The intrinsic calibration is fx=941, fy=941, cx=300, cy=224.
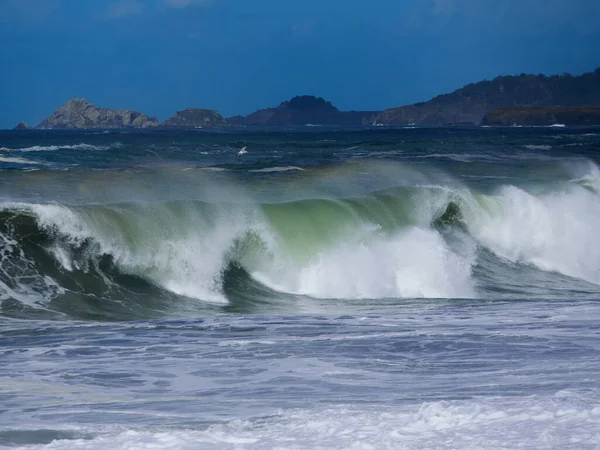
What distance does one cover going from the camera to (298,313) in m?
11.6

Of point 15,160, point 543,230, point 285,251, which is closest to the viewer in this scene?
point 285,251

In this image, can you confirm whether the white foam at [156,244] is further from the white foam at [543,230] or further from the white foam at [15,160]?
the white foam at [15,160]

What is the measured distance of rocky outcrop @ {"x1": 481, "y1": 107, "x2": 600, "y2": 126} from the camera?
486 ft

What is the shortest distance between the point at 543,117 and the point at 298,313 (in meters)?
147

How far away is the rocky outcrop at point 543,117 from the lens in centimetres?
14825

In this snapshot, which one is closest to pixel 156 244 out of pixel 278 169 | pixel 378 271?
pixel 378 271

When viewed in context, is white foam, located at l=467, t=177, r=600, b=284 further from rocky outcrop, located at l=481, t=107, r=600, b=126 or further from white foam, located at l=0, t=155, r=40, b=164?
rocky outcrop, located at l=481, t=107, r=600, b=126

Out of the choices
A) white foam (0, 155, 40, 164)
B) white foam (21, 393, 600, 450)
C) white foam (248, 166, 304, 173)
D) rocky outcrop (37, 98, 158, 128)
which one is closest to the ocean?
white foam (21, 393, 600, 450)

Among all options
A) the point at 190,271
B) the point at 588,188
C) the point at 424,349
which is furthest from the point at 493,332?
the point at 588,188

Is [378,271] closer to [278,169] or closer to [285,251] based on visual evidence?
[285,251]

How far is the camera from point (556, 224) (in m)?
19.3

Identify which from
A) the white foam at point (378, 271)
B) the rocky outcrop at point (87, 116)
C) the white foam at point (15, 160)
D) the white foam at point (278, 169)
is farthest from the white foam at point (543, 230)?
the rocky outcrop at point (87, 116)

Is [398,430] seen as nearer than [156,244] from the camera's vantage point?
Yes

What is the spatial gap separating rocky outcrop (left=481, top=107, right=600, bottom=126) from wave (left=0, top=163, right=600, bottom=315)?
134 m
